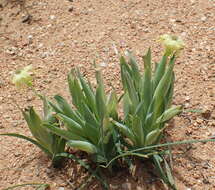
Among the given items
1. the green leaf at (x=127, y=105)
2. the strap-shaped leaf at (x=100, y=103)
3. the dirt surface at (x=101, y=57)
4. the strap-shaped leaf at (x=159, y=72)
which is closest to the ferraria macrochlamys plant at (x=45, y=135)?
the dirt surface at (x=101, y=57)

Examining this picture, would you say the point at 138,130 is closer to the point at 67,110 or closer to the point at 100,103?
the point at 100,103

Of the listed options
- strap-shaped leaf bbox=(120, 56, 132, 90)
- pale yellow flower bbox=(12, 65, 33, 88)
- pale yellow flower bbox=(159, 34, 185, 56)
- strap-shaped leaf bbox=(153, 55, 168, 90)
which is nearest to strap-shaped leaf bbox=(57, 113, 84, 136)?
pale yellow flower bbox=(12, 65, 33, 88)

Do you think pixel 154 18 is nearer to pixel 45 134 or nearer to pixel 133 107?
pixel 133 107

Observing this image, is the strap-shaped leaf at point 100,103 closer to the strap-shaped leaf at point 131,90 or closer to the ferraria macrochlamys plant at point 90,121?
the ferraria macrochlamys plant at point 90,121

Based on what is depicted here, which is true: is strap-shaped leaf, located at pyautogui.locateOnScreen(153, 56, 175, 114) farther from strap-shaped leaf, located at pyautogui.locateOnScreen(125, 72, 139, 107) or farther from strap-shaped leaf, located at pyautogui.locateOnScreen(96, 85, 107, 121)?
strap-shaped leaf, located at pyautogui.locateOnScreen(96, 85, 107, 121)

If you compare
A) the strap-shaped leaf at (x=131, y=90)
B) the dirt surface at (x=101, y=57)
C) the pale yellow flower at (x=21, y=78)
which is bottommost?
the dirt surface at (x=101, y=57)

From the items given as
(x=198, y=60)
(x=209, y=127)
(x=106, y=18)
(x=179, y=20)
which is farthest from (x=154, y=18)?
(x=209, y=127)

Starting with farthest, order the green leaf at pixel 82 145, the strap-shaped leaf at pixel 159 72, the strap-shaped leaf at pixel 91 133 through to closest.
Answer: the strap-shaped leaf at pixel 159 72, the strap-shaped leaf at pixel 91 133, the green leaf at pixel 82 145
